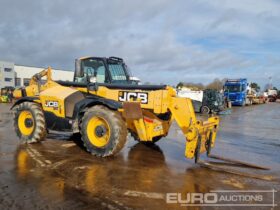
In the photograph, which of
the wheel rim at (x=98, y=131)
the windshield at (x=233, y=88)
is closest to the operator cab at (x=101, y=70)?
the wheel rim at (x=98, y=131)

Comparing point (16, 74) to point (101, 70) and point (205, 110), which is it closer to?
point (205, 110)

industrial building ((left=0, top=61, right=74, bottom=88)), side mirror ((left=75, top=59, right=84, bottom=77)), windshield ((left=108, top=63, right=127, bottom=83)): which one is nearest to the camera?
windshield ((left=108, top=63, right=127, bottom=83))

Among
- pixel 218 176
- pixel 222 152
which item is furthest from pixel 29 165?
pixel 222 152

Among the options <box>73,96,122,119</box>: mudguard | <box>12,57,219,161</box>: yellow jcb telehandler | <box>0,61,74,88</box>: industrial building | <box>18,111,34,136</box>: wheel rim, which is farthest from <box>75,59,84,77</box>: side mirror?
<box>0,61,74,88</box>: industrial building

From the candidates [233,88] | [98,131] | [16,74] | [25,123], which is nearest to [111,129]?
[98,131]

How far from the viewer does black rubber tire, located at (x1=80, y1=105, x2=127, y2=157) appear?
25.4ft

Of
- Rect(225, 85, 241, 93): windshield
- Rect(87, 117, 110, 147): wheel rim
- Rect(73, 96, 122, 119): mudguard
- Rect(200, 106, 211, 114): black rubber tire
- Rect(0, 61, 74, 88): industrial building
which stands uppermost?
Rect(0, 61, 74, 88): industrial building

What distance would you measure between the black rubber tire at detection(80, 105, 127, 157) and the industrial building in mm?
61721

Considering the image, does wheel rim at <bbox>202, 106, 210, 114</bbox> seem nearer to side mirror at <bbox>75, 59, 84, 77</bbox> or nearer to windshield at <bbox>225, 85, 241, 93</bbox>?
windshield at <bbox>225, 85, 241, 93</bbox>

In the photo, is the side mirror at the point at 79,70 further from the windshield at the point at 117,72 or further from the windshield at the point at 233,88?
the windshield at the point at 233,88

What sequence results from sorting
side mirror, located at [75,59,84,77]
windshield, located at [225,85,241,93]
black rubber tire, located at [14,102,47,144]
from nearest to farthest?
black rubber tire, located at [14,102,47,144], side mirror, located at [75,59,84,77], windshield, located at [225,85,241,93]

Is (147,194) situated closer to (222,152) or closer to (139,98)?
(139,98)

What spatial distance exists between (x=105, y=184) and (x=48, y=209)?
4.57 ft

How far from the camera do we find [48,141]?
1018cm
